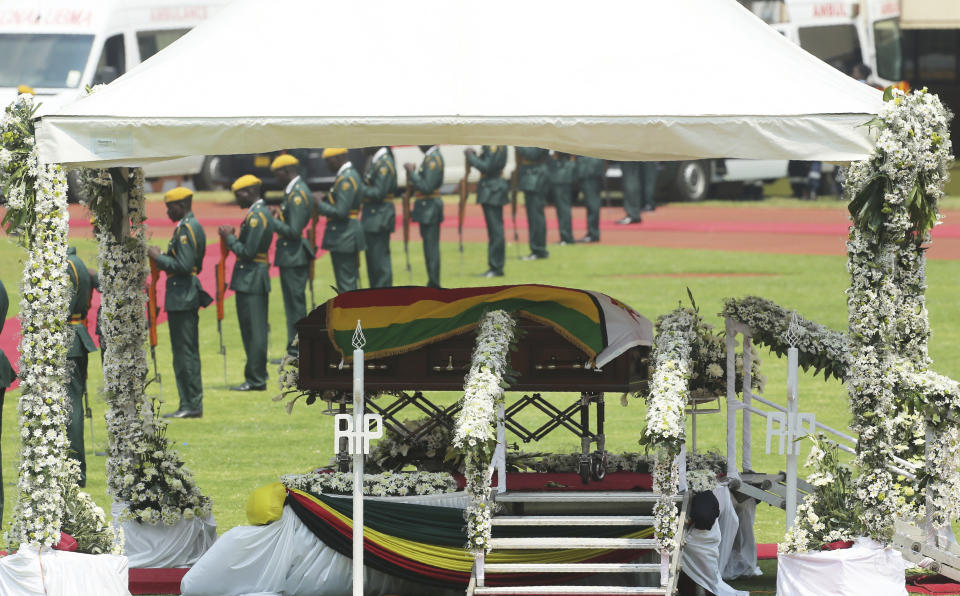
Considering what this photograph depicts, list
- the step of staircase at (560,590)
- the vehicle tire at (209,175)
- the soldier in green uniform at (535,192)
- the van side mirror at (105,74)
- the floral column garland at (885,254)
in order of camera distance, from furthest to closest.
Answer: the vehicle tire at (209,175), the van side mirror at (105,74), the soldier in green uniform at (535,192), the step of staircase at (560,590), the floral column garland at (885,254)

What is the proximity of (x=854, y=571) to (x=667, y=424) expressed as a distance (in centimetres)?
127

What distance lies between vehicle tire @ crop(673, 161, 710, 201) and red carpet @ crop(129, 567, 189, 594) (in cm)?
2225

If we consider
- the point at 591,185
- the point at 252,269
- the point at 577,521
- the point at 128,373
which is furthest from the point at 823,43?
the point at 577,521

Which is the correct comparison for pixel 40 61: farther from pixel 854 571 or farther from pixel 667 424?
pixel 854 571

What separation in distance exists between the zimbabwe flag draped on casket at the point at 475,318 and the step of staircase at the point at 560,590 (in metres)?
1.41

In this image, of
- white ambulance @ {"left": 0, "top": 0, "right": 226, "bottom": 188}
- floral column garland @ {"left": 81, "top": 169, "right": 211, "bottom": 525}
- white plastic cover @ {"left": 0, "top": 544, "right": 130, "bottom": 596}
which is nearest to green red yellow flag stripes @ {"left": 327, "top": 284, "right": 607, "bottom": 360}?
floral column garland @ {"left": 81, "top": 169, "right": 211, "bottom": 525}

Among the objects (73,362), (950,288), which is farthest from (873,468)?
(950,288)

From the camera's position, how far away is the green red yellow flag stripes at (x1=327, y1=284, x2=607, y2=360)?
9898 mm

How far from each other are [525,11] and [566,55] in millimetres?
470

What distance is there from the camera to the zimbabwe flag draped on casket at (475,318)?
987 centimetres

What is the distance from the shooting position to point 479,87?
29.8 ft

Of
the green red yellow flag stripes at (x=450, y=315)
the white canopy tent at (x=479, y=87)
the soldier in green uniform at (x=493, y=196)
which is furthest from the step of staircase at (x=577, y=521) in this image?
the soldier in green uniform at (x=493, y=196)

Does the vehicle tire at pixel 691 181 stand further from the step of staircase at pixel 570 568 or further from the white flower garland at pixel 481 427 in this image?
the step of staircase at pixel 570 568

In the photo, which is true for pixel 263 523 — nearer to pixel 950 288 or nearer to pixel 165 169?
pixel 950 288
